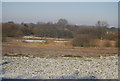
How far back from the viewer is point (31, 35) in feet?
71.9

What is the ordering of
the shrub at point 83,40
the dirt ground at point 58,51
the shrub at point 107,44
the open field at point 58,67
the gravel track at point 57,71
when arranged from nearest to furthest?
the gravel track at point 57,71
the open field at point 58,67
the dirt ground at point 58,51
the shrub at point 107,44
the shrub at point 83,40

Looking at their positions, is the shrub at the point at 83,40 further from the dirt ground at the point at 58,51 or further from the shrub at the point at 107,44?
the dirt ground at the point at 58,51

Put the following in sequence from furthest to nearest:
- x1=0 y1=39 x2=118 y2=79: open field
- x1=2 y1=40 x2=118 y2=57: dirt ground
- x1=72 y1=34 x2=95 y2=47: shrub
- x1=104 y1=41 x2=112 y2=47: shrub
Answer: x1=72 y1=34 x2=95 y2=47: shrub < x1=104 y1=41 x2=112 y2=47: shrub < x1=2 y1=40 x2=118 y2=57: dirt ground < x1=0 y1=39 x2=118 y2=79: open field

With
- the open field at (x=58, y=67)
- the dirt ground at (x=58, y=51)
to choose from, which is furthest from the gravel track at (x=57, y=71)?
the dirt ground at (x=58, y=51)

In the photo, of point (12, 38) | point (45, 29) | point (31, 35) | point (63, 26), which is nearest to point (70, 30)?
point (63, 26)

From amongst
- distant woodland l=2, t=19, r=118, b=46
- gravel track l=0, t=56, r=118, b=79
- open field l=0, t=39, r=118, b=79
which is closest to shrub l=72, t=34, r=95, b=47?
distant woodland l=2, t=19, r=118, b=46

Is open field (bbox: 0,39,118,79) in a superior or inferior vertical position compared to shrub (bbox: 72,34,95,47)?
superior

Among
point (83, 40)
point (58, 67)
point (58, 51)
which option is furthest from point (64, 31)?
point (58, 67)

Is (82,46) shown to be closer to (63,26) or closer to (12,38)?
(63,26)

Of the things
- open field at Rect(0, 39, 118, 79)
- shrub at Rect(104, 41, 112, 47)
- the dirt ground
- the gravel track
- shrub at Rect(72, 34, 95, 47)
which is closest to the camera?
the gravel track

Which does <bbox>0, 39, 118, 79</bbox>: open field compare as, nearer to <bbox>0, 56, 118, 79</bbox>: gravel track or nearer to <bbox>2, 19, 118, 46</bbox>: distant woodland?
<bbox>0, 56, 118, 79</bbox>: gravel track

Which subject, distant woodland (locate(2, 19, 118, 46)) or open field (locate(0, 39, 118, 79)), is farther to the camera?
distant woodland (locate(2, 19, 118, 46))

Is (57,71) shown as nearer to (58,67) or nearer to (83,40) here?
(58,67)

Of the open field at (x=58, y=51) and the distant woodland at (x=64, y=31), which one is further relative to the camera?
the distant woodland at (x=64, y=31)
